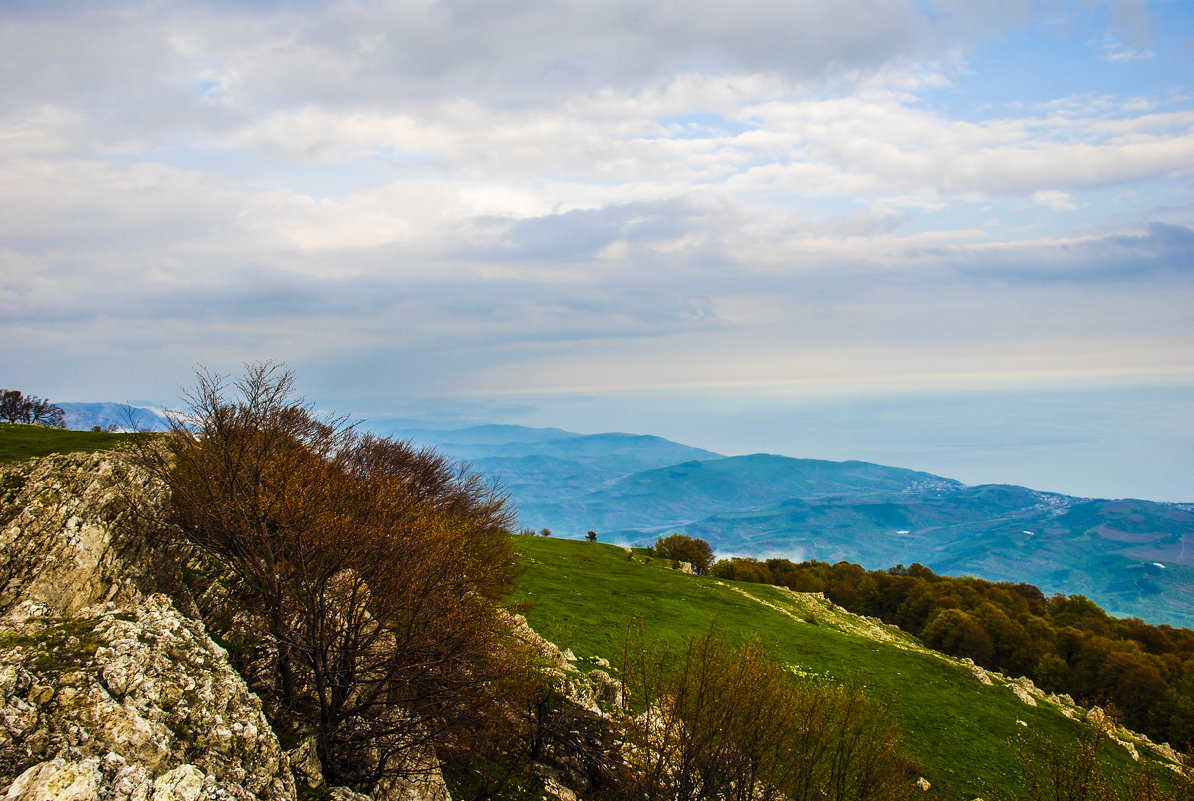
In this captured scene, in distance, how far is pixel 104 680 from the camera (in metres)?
11.8

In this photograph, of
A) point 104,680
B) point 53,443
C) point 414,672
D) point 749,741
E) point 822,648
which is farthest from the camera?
point 822,648

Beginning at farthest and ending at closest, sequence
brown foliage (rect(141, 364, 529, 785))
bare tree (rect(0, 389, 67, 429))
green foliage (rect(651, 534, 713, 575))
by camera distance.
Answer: green foliage (rect(651, 534, 713, 575)) < bare tree (rect(0, 389, 67, 429)) < brown foliage (rect(141, 364, 529, 785))

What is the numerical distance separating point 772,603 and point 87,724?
246ft

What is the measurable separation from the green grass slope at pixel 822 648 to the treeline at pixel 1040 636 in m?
13.5

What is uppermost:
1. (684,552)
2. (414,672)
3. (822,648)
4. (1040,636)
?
(414,672)

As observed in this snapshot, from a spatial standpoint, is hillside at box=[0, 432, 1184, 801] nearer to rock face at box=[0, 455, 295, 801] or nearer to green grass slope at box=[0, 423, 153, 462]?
rock face at box=[0, 455, 295, 801]

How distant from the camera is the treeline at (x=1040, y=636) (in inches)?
2788

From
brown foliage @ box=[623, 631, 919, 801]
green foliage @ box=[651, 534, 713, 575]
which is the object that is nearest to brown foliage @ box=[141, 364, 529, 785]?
brown foliage @ box=[623, 631, 919, 801]

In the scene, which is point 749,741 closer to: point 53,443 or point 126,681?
point 126,681

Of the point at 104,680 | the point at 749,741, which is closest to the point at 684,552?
the point at 749,741

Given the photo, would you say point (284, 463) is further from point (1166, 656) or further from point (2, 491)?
point (1166, 656)

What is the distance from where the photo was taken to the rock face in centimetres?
982

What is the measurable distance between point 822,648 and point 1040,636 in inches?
2375

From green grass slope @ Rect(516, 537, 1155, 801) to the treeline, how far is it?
1349 cm
